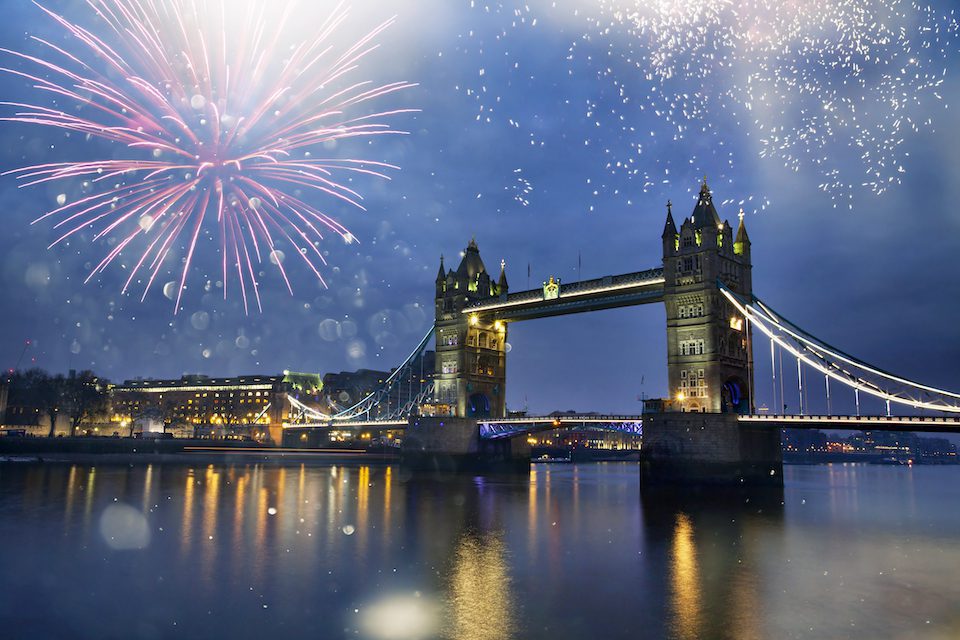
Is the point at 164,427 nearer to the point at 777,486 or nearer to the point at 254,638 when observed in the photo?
A: the point at 777,486

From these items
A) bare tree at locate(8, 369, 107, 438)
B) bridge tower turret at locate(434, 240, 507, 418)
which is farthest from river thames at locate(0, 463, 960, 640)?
bare tree at locate(8, 369, 107, 438)

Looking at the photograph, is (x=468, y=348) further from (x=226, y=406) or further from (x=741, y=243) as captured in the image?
(x=226, y=406)

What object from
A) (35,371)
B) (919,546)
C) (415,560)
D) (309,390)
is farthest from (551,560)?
(309,390)

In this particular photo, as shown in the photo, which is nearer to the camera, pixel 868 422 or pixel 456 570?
pixel 456 570

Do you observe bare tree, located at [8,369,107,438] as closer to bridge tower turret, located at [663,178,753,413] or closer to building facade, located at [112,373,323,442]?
building facade, located at [112,373,323,442]

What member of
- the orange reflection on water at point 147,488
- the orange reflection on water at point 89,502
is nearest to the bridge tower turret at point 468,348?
the orange reflection on water at point 147,488

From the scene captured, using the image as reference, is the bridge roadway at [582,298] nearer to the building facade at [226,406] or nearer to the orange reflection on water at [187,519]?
the orange reflection on water at [187,519]

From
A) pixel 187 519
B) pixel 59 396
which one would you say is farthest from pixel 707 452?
pixel 59 396
